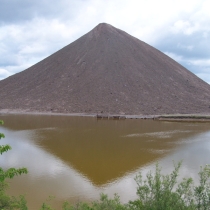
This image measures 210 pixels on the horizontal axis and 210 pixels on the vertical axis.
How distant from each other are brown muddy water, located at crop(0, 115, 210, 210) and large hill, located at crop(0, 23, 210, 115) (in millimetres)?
27415

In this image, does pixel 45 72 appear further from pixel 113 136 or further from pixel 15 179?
pixel 15 179

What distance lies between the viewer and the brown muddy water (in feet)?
44.1

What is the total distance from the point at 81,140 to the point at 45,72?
50.2 metres

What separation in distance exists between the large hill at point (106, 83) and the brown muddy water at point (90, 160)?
27.4 m

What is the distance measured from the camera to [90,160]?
1939 cm

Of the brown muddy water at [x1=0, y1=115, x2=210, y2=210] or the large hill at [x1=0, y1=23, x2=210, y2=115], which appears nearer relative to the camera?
the brown muddy water at [x1=0, y1=115, x2=210, y2=210]

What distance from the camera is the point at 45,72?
2886 inches

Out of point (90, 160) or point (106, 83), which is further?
point (106, 83)

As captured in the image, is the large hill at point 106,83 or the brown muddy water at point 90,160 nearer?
the brown muddy water at point 90,160

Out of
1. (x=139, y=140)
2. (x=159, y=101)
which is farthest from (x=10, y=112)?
(x=139, y=140)

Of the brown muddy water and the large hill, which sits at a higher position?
the large hill

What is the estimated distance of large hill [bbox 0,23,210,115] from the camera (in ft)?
195

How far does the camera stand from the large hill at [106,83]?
59312 mm

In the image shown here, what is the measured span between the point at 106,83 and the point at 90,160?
46170 mm
